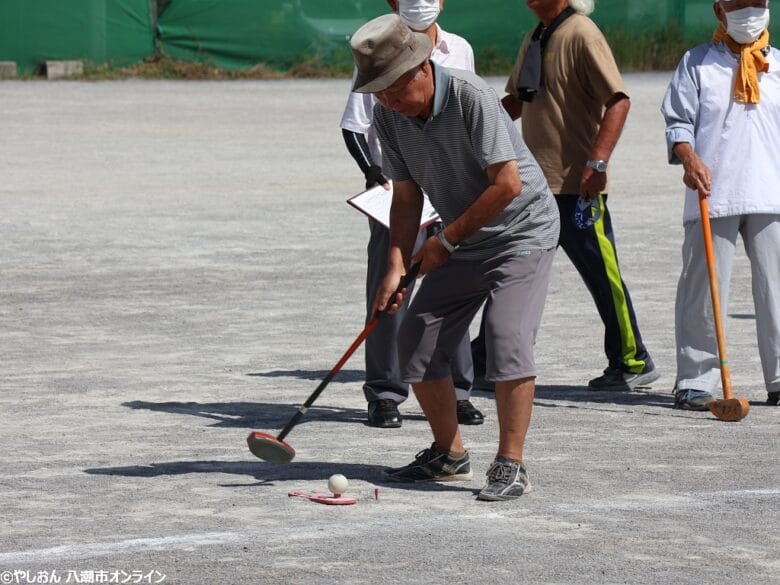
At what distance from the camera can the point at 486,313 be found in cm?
672

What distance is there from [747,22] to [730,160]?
63 centimetres

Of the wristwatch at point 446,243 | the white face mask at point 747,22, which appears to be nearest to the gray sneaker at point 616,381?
the white face mask at point 747,22

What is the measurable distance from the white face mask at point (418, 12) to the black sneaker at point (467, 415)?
1.69 m

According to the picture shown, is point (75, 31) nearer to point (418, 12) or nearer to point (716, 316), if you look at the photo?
point (418, 12)

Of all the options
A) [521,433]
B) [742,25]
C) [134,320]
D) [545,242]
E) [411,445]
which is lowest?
[134,320]

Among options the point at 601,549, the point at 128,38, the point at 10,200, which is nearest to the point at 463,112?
the point at 601,549

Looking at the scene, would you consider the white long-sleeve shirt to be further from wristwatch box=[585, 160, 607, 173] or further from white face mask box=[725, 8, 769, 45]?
wristwatch box=[585, 160, 607, 173]

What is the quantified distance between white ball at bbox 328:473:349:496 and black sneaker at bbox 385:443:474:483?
0.42m

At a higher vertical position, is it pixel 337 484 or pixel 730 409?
pixel 337 484

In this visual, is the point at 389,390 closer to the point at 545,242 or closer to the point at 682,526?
the point at 545,242

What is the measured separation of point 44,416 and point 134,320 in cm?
255

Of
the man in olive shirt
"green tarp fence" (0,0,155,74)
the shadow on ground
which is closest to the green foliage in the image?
"green tarp fence" (0,0,155,74)

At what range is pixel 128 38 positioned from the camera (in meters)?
28.6

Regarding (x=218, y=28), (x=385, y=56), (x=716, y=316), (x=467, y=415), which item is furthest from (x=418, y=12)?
(x=218, y=28)
